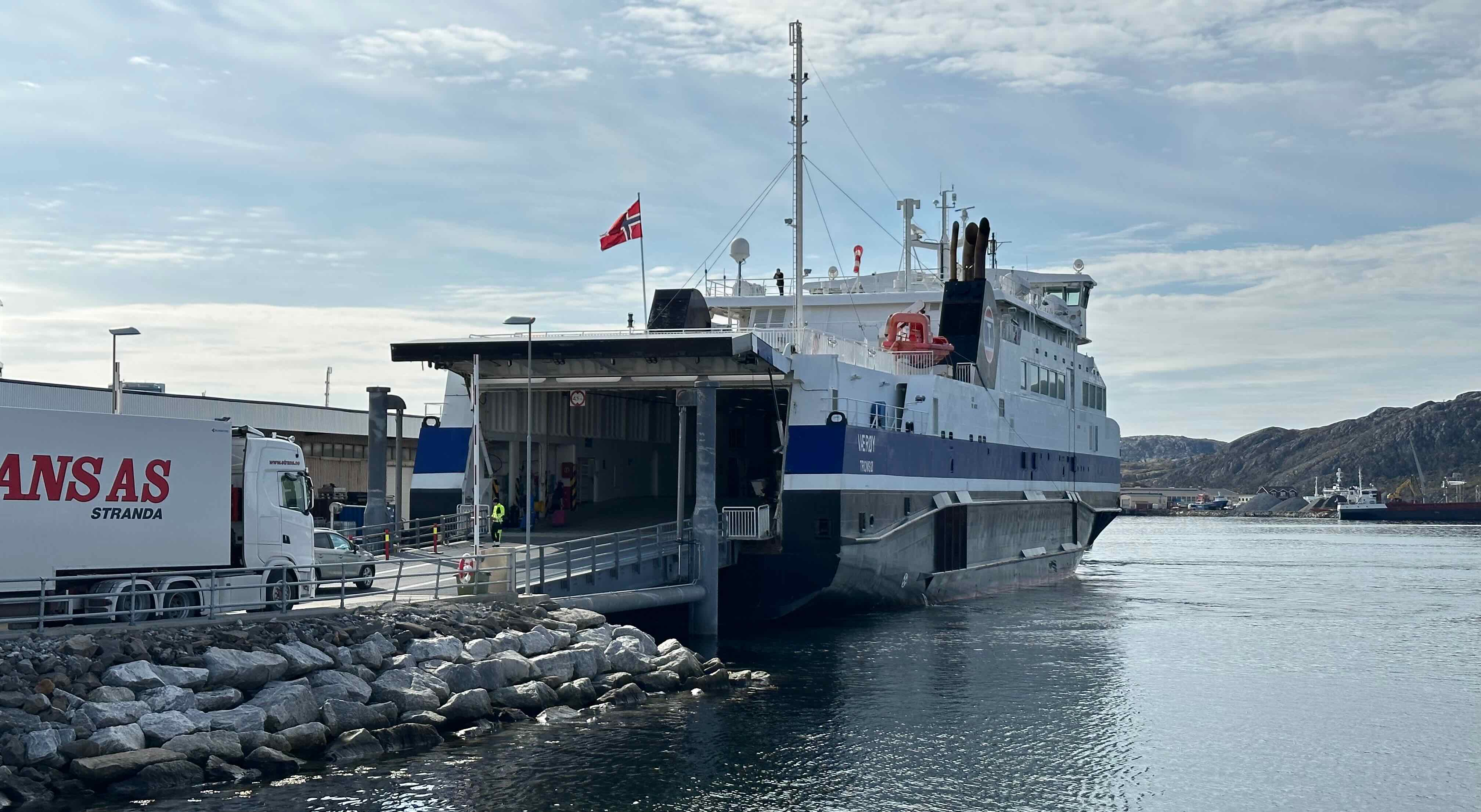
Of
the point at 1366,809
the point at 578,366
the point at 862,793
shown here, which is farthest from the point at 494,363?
the point at 1366,809

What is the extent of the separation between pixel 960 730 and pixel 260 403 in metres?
36.5

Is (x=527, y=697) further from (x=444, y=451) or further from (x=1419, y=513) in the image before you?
(x=1419, y=513)

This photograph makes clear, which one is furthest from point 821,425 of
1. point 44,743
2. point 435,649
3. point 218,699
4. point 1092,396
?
point 1092,396

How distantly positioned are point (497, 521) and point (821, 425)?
7873mm

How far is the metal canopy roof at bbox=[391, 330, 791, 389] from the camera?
30406 millimetres

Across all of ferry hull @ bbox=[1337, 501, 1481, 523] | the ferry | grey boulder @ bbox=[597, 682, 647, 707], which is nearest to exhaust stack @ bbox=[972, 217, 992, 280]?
the ferry

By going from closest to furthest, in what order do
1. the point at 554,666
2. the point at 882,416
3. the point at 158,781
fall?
1. the point at 158,781
2. the point at 554,666
3. the point at 882,416

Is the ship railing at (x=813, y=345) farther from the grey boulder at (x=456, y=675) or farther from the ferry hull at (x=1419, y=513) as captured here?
the ferry hull at (x=1419, y=513)

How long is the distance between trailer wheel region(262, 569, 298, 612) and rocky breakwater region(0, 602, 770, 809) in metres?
1.02

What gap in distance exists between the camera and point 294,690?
1941cm

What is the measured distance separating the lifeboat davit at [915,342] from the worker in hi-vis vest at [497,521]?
13502 mm

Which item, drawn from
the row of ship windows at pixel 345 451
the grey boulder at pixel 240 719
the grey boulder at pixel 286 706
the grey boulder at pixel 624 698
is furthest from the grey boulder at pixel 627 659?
the row of ship windows at pixel 345 451

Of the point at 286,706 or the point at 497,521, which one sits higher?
the point at 497,521

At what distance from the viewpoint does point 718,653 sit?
2956 centimetres
